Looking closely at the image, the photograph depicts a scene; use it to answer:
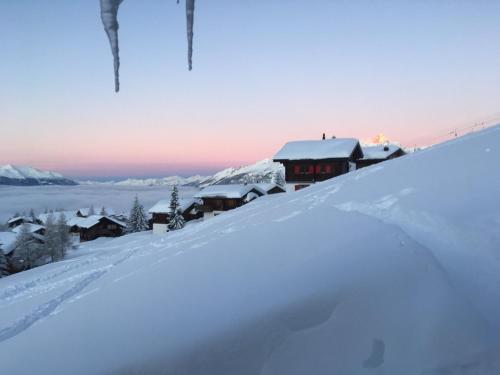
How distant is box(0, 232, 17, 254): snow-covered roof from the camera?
134ft

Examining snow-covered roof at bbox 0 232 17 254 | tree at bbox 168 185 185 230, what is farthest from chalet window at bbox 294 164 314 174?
snow-covered roof at bbox 0 232 17 254

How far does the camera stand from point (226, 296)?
3990 millimetres

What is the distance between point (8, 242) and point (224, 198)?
28.8 metres

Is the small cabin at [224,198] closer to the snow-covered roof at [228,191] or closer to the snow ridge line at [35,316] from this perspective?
the snow-covered roof at [228,191]

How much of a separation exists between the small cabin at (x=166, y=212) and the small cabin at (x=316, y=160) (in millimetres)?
22991

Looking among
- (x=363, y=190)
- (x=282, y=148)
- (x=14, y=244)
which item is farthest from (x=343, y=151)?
(x=14, y=244)

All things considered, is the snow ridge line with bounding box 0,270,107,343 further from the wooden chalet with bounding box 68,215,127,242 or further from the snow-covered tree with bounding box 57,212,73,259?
the wooden chalet with bounding box 68,215,127,242

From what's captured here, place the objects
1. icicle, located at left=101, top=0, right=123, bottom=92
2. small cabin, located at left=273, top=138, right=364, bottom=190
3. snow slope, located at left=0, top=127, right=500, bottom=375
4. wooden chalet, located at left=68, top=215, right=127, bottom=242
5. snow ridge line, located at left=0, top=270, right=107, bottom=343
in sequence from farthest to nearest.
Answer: wooden chalet, located at left=68, top=215, right=127, bottom=242 → small cabin, located at left=273, top=138, right=364, bottom=190 → snow ridge line, located at left=0, top=270, right=107, bottom=343 → icicle, located at left=101, top=0, right=123, bottom=92 → snow slope, located at left=0, top=127, right=500, bottom=375

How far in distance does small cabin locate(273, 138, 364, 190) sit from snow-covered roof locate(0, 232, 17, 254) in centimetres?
3553

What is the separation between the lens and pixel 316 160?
31922mm

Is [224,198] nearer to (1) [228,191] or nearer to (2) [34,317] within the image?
(1) [228,191]

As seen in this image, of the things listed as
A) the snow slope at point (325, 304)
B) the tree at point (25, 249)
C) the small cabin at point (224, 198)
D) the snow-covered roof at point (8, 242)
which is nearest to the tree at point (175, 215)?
the small cabin at point (224, 198)

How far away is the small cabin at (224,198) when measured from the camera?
4051cm

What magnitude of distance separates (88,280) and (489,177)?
9582 mm
